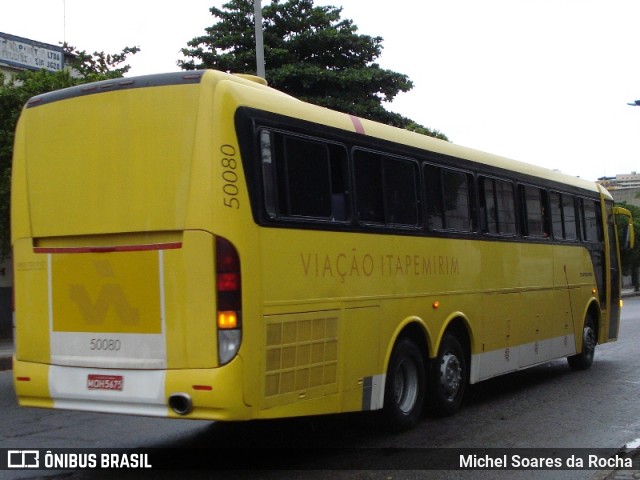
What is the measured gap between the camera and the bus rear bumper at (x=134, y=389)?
625 centimetres

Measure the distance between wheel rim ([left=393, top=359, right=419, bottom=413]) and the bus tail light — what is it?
9.44 ft

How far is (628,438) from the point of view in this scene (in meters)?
8.59

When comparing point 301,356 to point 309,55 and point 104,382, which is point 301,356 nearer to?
point 104,382

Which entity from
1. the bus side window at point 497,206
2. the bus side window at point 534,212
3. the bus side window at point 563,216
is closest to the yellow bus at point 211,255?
the bus side window at point 497,206

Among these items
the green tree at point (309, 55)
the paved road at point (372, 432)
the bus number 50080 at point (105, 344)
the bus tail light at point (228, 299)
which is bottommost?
the paved road at point (372, 432)

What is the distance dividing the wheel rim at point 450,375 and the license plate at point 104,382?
167 inches

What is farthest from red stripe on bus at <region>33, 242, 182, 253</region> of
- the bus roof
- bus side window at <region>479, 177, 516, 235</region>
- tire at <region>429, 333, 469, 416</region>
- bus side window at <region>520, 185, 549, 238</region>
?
bus side window at <region>520, 185, 549, 238</region>

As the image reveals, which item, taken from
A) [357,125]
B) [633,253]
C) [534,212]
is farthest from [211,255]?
[633,253]

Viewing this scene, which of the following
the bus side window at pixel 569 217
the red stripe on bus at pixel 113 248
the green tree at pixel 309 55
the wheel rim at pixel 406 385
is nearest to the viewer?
the red stripe on bus at pixel 113 248

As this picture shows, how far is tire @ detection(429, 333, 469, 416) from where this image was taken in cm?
951

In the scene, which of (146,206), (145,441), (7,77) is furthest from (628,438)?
(7,77)

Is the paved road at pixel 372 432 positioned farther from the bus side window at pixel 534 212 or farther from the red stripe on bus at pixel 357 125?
the red stripe on bus at pixel 357 125

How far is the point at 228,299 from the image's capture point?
634 cm

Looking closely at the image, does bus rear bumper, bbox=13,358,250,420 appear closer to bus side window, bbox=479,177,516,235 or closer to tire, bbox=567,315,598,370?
bus side window, bbox=479,177,516,235
